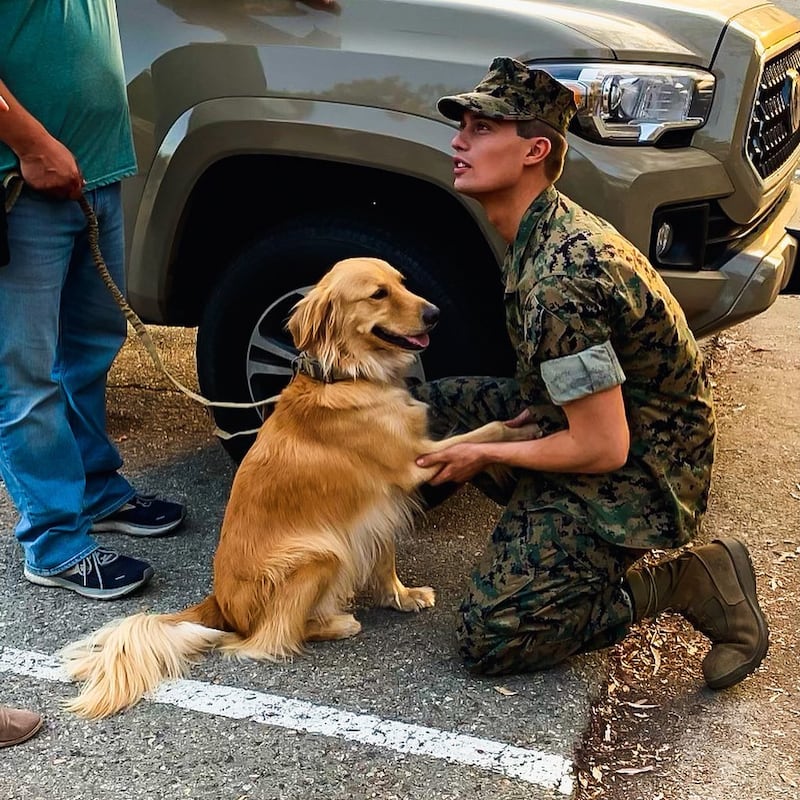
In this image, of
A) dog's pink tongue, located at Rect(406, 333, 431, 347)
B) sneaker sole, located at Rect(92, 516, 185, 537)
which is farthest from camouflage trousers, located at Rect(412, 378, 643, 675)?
sneaker sole, located at Rect(92, 516, 185, 537)

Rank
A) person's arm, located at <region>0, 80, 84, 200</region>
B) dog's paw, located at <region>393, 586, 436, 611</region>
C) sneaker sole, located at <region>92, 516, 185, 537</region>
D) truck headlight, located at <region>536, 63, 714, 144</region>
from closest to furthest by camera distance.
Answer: person's arm, located at <region>0, 80, 84, 200</region>, truck headlight, located at <region>536, 63, 714, 144</region>, dog's paw, located at <region>393, 586, 436, 611</region>, sneaker sole, located at <region>92, 516, 185, 537</region>

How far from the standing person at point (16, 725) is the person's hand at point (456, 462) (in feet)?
4.20

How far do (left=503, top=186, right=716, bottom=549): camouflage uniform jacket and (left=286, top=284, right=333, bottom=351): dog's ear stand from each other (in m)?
0.55

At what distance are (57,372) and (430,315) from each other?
4.38 ft

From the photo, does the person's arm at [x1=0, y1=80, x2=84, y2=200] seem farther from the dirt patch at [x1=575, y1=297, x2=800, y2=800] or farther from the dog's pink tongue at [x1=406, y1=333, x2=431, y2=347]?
the dirt patch at [x1=575, y1=297, x2=800, y2=800]

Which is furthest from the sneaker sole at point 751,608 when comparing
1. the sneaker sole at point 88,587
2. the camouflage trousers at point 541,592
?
the sneaker sole at point 88,587

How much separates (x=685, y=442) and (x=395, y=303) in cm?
95

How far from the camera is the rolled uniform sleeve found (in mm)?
2398

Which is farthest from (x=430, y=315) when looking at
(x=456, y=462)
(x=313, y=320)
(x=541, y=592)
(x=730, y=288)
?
(x=730, y=288)

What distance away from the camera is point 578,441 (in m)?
2.51

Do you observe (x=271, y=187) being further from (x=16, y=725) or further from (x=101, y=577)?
(x=16, y=725)

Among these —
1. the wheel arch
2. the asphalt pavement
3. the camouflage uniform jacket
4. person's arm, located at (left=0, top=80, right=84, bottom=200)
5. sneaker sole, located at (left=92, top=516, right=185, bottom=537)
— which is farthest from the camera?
sneaker sole, located at (left=92, top=516, right=185, bottom=537)

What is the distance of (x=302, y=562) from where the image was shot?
2758 millimetres

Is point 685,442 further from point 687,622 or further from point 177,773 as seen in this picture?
point 177,773
